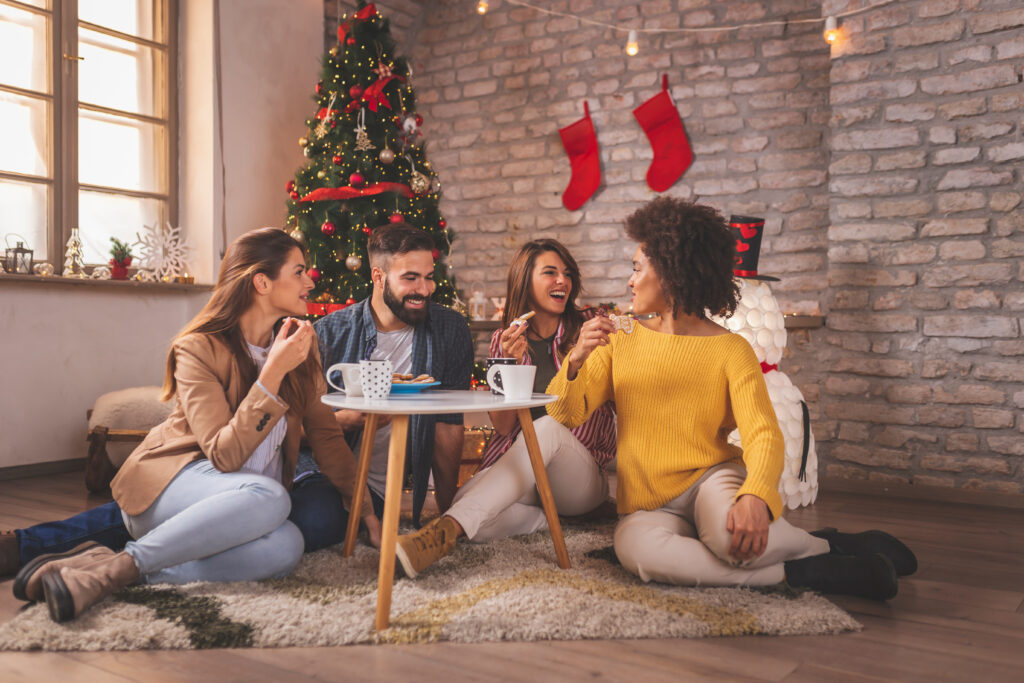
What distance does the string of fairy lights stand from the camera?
3502mm

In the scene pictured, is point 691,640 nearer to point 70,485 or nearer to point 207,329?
point 207,329

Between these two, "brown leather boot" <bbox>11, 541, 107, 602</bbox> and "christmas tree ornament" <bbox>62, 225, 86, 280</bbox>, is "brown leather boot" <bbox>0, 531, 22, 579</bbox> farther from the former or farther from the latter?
"christmas tree ornament" <bbox>62, 225, 86, 280</bbox>

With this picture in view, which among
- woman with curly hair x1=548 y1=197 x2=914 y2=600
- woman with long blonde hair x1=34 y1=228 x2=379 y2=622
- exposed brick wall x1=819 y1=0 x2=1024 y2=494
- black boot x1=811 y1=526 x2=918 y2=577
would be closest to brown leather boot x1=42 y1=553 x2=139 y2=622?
woman with long blonde hair x1=34 y1=228 x2=379 y2=622

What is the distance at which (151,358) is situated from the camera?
4.24 meters

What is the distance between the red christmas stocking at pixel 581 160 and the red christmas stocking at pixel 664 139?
30 centimetres

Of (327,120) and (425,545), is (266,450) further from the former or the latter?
(327,120)

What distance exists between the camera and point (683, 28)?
14.4ft

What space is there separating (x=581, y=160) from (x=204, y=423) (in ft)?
10.6

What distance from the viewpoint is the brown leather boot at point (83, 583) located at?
166 cm

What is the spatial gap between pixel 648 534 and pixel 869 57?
2580 mm

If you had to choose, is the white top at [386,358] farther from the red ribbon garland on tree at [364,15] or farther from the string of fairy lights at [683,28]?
the string of fairy lights at [683,28]

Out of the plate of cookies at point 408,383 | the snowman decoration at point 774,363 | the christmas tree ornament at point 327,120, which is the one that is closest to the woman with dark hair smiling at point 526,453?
the plate of cookies at point 408,383

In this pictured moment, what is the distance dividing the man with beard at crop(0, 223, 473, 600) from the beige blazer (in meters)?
0.29

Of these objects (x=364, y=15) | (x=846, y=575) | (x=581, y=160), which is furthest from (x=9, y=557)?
(x=581, y=160)
